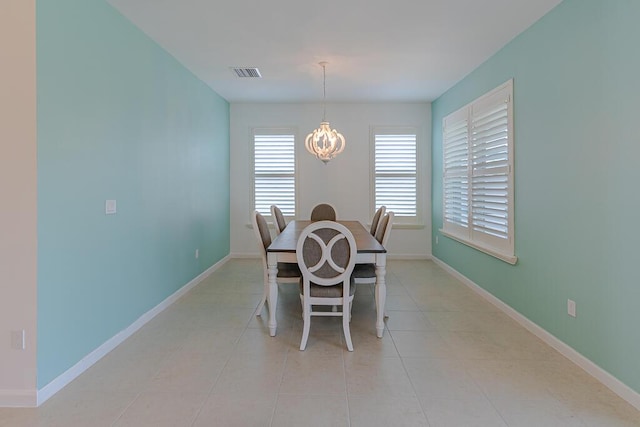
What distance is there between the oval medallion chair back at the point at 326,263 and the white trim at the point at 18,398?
1.63 m

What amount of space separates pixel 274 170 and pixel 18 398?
4.60m

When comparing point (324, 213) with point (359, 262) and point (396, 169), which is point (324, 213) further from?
point (359, 262)

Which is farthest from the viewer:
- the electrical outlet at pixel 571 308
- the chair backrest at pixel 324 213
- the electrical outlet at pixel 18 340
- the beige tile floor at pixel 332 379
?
the chair backrest at pixel 324 213

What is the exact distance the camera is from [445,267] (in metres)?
5.43

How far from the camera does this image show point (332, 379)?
2305 mm

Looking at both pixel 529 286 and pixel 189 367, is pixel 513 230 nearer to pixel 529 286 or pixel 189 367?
pixel 529 286

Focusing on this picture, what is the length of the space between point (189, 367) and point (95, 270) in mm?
949

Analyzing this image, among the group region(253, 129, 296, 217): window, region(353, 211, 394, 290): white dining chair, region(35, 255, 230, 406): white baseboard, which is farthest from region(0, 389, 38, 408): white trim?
region(253, 129, 296, 217): window

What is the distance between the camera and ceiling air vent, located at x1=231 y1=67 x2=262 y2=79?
4274mm

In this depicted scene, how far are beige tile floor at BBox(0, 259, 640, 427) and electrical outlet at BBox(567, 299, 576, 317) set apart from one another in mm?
324

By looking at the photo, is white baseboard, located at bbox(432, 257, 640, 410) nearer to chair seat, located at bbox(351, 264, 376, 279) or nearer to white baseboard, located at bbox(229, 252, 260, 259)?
chair seat, located at bbox(351, 264, 376, 279)

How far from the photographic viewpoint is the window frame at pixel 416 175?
20.1 ft

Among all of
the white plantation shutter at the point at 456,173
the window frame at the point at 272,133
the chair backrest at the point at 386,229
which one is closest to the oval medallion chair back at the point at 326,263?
the chair backrest at the point at 386,229

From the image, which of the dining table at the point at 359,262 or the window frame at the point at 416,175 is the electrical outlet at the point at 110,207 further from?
the window frame at the point at 416,175
